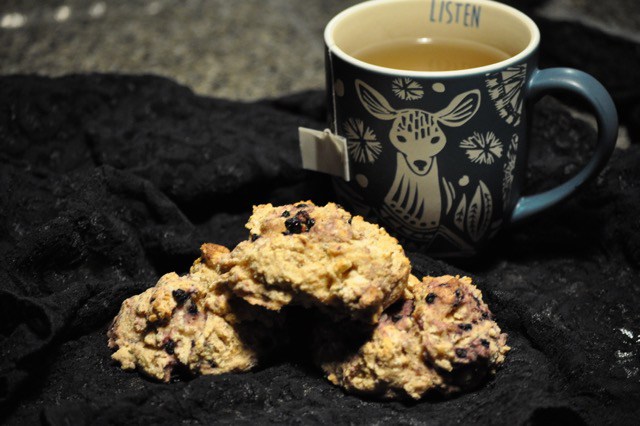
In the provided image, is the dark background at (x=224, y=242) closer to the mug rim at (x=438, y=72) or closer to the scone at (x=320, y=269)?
the scone at (x=320, y=269)

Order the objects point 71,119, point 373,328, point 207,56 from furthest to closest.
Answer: point 207,56, point 71,119, point 373,328

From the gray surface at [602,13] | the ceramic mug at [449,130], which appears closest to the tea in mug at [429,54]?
the ceramic mug at [449,130]

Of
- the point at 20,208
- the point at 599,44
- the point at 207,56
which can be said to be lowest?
the point at 207,56

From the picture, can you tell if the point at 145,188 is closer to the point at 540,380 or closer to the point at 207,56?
the point at 540,380

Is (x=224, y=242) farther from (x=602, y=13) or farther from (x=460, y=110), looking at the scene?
(x=602, y=13)

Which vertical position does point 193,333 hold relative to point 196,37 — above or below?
above

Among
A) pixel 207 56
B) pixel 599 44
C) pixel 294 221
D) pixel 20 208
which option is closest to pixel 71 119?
pixel 20 208

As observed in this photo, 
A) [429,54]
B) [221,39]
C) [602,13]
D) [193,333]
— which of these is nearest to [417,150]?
[429,54]
